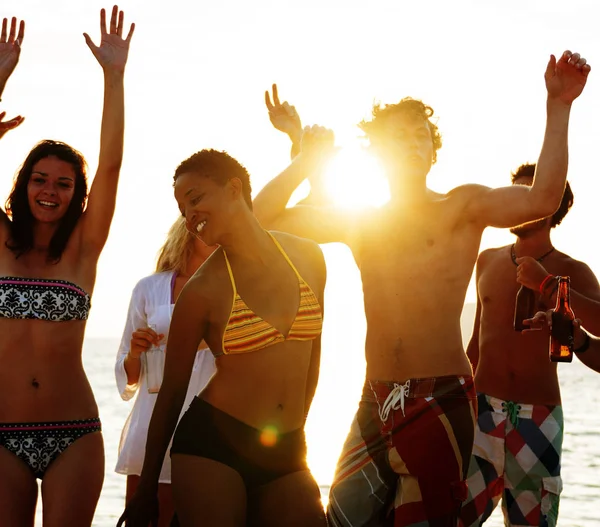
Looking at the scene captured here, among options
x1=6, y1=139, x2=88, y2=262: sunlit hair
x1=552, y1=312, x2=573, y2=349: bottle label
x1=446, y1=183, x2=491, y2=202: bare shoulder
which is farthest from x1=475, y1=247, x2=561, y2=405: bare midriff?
x1=6, y1=139, x2=88, y2=262: sunlit hair

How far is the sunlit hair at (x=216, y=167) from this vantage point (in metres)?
4.54

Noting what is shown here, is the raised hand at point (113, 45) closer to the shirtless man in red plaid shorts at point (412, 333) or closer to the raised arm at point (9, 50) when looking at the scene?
the raised arm at point (9, 50)

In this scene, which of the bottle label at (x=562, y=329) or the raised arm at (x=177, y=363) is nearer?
the raised arm at (x=177, y=363)

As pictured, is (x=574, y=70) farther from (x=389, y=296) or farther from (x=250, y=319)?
(x=250, y=319)

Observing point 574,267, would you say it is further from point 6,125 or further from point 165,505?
point 6,125

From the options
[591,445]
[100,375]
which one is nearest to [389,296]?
[591,445]

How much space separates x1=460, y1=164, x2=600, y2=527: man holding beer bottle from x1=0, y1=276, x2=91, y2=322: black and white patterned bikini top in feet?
10.2

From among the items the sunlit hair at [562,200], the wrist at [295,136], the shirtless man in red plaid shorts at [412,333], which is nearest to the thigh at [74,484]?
the shirtless man in red plaid shorts at [412,333]

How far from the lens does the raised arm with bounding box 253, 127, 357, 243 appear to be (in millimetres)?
5758

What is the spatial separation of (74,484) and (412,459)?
176cm

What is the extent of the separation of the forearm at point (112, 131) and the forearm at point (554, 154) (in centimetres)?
217

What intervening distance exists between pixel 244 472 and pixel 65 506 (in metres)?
1.12

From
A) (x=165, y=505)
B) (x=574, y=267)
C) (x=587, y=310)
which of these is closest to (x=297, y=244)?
(x=165, y=505)

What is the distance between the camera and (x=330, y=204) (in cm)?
628
